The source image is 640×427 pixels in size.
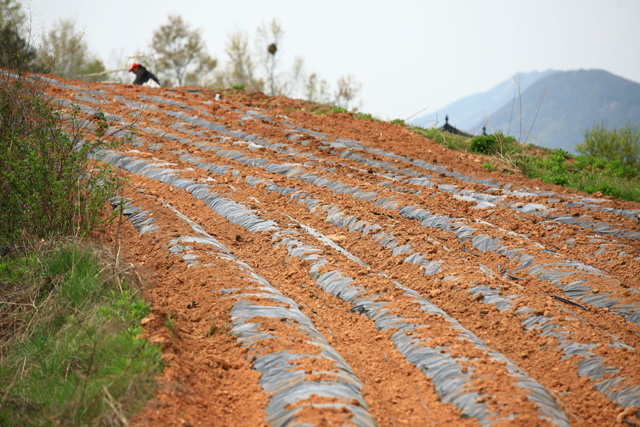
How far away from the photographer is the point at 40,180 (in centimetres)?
491

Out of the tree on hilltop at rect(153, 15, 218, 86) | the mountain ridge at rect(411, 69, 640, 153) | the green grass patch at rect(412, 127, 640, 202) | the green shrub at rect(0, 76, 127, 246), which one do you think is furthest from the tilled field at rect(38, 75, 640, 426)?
the mountain ridge at rect(411, 69, 640, 153)

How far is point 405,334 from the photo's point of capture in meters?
3.88

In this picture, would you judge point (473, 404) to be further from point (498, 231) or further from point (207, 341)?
point (498, 231)

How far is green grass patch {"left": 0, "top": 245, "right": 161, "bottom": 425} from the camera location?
286 centimetres

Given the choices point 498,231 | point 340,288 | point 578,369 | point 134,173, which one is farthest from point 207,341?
point 134,173

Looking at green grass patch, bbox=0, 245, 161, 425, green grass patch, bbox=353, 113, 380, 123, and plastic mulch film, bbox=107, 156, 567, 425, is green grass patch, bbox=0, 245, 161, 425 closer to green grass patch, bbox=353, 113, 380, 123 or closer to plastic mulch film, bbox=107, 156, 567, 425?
plastic mulch film, bbox=107, 156, 567, 425

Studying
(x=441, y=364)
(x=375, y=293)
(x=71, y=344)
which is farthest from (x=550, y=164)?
(x=71, y=344)

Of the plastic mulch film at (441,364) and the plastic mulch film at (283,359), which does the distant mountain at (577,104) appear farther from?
the plastic mulch film at (283,359)

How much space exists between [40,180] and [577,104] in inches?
7004

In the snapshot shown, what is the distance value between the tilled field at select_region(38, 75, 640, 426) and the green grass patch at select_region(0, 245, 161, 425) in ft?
0.58

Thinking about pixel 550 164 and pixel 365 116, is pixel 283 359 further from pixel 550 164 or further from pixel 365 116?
pixel 365 116

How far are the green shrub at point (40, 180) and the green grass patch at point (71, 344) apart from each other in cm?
50

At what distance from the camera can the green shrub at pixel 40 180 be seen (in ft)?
16.0

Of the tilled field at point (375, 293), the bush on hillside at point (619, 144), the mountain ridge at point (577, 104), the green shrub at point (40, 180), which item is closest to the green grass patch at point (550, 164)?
the tilled field at point (375, 293)
